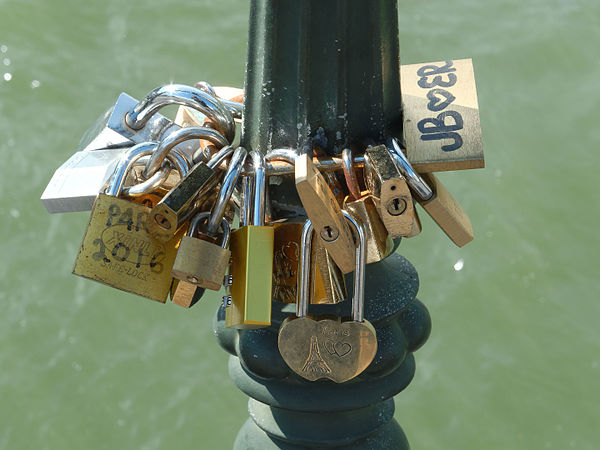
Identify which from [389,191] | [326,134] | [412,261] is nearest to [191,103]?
[326,134]

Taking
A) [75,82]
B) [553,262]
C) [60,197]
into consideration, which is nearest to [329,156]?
[60,197]

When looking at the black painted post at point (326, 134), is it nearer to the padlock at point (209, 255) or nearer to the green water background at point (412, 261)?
the padlock at point (209, 255)

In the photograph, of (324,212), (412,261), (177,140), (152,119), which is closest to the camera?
(324,212)

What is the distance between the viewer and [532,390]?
8.00 feet

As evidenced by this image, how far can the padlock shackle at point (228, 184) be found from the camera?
3.11 feet

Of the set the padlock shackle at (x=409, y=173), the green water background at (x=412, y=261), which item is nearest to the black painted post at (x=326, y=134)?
the padlock shackle at (x=409, y=173)

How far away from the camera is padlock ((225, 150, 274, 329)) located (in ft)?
3.04

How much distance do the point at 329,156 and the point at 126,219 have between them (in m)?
0.25

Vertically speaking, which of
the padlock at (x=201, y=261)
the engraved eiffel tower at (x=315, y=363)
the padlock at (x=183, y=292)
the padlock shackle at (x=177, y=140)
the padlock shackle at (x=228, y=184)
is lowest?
the engraved eiffel tower at (x=315, y=363)

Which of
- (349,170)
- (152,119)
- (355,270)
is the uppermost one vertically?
(152,119)

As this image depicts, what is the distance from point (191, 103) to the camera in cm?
104

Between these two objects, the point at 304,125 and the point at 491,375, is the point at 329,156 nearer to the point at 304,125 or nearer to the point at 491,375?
the point at 304,125

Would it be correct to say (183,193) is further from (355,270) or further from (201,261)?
(355,270)

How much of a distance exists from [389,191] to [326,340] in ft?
0.60
